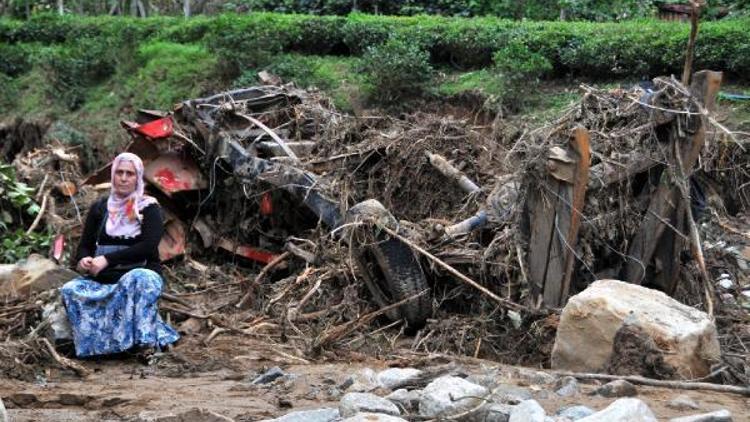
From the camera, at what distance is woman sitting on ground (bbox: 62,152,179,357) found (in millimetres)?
6980

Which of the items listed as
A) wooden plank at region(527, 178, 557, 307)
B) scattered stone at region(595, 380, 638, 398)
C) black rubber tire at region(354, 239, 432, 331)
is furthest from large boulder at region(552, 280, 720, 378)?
black rubber tire at region(354, 239, 432, 331)

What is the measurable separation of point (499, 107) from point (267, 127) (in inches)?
143

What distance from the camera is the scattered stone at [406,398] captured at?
15.7ft

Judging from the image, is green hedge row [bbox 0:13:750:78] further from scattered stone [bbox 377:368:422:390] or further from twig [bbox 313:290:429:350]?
scattered stone [bbox 377:368:422:390]

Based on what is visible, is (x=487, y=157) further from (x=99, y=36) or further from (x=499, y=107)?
(x=99, y=36)

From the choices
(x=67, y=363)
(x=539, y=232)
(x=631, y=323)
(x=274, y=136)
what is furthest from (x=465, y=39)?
(x=631, y=323)

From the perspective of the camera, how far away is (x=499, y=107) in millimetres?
12398

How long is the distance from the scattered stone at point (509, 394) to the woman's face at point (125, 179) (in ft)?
10.7

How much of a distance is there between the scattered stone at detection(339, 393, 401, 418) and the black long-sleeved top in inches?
111

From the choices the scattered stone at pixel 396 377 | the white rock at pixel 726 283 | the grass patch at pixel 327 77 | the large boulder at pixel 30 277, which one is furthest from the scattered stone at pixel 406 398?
the grass patch at pixel 327 77

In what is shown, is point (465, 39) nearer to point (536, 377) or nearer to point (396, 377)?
point (536, 377)

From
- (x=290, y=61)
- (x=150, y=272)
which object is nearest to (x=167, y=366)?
(x=150, y=272)

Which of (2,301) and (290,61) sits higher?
(290,61)

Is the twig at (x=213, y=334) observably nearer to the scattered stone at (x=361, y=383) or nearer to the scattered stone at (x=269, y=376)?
the scattered stone at (x=269, y=376)
